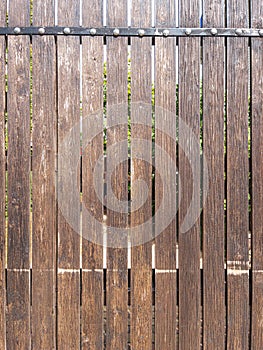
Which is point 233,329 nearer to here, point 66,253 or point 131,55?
point 66,253

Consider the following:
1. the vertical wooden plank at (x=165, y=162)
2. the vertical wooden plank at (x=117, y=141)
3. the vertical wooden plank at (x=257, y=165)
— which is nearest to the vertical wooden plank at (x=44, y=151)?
the vertical wooden plank at (x=117, y=141)

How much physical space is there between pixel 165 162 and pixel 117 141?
230 mm

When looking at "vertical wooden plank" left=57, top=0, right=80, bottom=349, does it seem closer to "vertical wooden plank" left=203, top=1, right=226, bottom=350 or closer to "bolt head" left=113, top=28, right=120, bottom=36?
"bolt head" left=113, top=28, right=120, bottom=36

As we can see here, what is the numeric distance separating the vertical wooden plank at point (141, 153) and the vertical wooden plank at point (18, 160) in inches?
18.2

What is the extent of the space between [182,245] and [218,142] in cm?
48

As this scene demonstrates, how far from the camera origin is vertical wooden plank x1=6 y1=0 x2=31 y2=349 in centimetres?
159

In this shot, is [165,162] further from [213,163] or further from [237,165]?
[237,165]

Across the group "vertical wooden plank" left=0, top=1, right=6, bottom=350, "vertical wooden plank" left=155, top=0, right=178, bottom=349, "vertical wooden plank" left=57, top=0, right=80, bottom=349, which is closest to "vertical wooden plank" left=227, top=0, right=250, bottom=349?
"vertical wooden plank" left=155, top=0, right=178, bottom=349

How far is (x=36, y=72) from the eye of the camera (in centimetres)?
159

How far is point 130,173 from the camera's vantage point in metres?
1.61

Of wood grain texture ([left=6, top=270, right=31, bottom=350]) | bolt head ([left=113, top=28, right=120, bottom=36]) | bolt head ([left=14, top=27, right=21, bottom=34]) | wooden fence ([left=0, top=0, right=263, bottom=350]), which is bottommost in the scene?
wood grain texture ([left=6, top=270, right=31, bottom=350])

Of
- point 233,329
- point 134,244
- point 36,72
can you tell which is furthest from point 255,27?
point 233,329

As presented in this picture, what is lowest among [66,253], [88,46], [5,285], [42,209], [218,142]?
[5,285]

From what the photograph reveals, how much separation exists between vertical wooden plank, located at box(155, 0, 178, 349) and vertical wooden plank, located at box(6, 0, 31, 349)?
569mm
